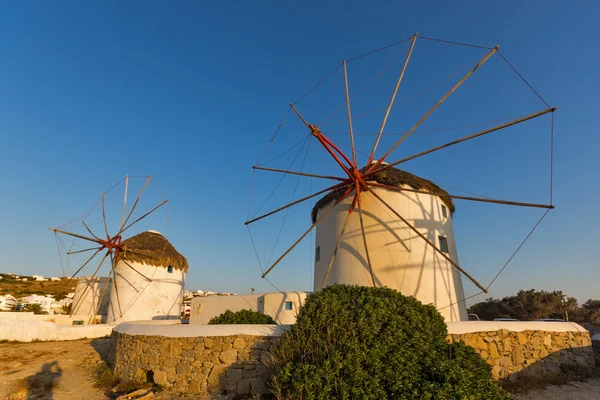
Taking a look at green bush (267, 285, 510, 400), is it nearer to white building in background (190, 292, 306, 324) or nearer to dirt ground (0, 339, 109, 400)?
dirt ground (0, 339, 109, 400)

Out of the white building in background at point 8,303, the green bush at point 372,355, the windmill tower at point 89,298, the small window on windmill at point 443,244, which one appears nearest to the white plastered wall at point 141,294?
the windmill tower at point 89,298

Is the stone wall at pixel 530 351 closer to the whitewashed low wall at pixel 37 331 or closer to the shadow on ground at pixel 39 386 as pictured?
the shadow on ground at pixel 39 386

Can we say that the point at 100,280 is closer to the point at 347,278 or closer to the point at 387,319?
the point at 347,278

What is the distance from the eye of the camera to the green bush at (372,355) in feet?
18.9

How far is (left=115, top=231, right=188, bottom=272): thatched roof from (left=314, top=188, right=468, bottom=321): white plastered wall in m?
18.8

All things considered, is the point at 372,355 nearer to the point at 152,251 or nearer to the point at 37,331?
the point at 37,331

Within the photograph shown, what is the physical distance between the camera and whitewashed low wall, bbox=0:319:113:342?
1867 centimetres

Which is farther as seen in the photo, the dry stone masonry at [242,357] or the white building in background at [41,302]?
the white building in background at [41,302]

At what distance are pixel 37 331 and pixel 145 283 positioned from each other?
8.45 metres

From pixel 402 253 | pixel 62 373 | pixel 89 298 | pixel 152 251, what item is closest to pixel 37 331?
pixel 62 373

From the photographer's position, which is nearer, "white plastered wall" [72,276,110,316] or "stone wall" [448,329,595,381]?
"stone wall" [448,329,595,381]

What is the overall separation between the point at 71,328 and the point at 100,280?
12.5m

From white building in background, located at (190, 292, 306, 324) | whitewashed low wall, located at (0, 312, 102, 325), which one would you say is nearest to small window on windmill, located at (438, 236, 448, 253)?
white building in background, located at (190, 292, 306, 324)

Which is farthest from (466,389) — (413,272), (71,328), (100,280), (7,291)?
(7,291)
